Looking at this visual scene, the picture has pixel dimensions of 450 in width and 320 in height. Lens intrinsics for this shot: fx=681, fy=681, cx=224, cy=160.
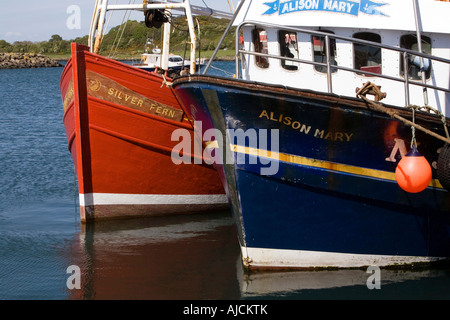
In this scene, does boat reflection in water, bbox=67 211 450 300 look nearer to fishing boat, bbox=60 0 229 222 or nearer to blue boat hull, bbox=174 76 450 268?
blue boat hull, bbox=174 76 450 268

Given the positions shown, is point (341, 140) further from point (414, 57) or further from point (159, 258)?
point (159, 258)

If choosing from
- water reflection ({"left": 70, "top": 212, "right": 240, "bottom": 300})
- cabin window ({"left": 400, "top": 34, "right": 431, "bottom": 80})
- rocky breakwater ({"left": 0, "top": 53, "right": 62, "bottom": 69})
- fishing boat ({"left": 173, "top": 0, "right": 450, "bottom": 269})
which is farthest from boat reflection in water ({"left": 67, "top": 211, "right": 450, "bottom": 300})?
rocky breakwater ({"left": 0, "top": 53, "right": 62, "bottom": 69})

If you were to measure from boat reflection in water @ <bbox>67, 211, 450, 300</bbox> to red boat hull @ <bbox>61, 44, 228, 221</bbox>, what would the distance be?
1.17 meters

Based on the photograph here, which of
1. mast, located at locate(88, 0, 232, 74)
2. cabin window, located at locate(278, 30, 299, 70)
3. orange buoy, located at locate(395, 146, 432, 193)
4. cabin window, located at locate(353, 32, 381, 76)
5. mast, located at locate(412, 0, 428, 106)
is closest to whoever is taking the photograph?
orange buoy, located at locate(395, 146, 432, 193)

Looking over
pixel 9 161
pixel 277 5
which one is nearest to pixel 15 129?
pixel 9 161

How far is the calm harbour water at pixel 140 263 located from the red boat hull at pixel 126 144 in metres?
0.32

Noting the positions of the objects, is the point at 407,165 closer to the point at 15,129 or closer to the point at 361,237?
the point at 361,237

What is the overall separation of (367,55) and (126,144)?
174 inches

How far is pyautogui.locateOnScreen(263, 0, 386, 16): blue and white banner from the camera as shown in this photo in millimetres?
8414

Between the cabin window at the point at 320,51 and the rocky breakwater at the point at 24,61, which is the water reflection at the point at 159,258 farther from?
the rocky breakwater at the point at 24,61

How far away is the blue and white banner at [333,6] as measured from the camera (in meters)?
8.41

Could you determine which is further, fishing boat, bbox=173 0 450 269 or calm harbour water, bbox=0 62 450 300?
calm harbour water, bbox=0 62 450 300

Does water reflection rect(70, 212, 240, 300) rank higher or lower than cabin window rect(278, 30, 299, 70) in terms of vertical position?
lower

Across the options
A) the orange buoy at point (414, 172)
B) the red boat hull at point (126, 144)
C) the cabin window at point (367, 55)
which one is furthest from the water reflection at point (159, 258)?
the cabin window at point (367, 55)
